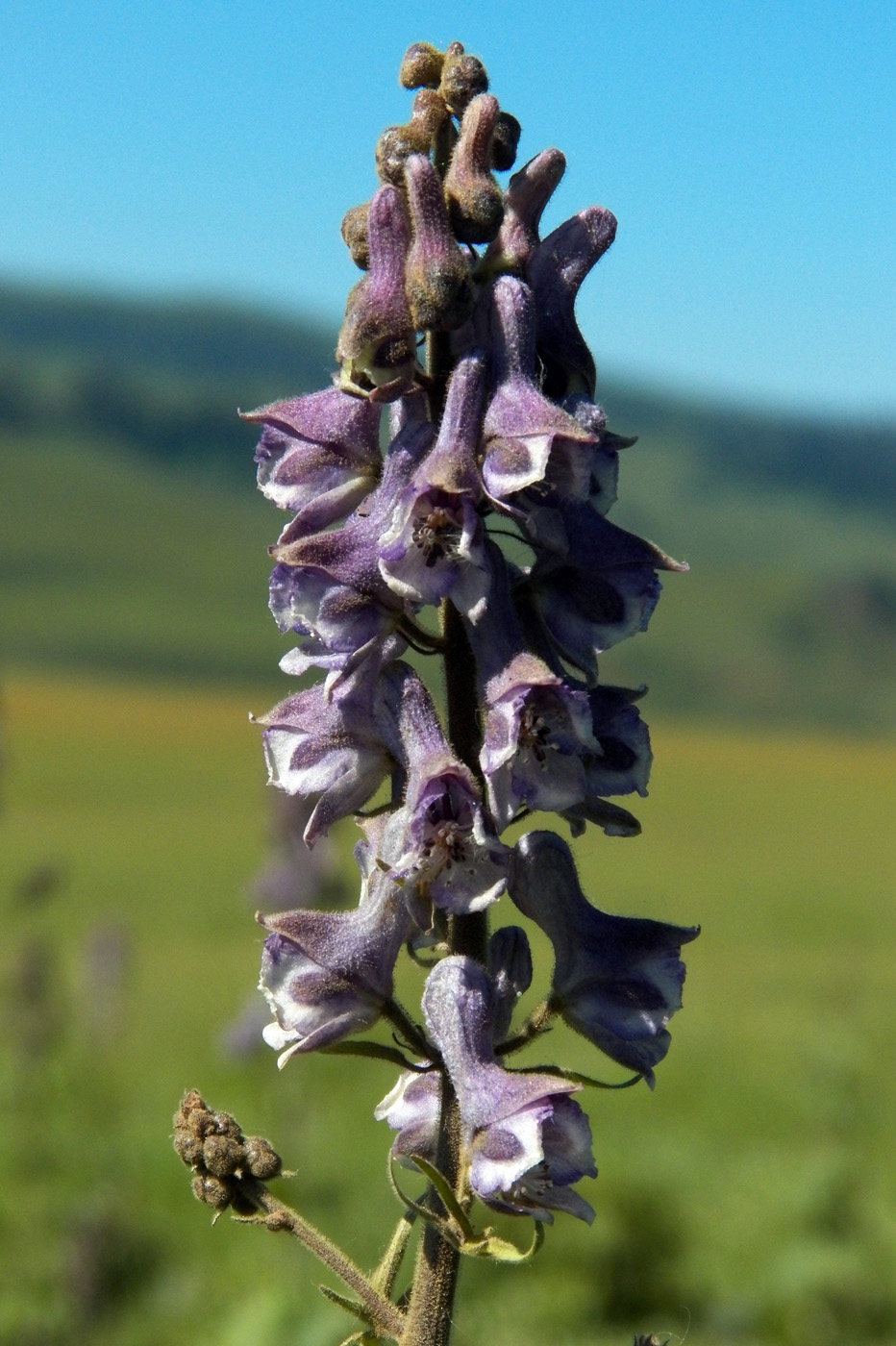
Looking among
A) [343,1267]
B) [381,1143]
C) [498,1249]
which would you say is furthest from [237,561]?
[498,1249]

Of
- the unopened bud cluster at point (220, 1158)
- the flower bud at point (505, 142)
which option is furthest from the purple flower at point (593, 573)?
the unopened bud cluster at point (220, 1158)

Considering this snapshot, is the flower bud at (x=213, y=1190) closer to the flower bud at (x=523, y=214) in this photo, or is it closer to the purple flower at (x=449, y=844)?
Result: the purple flower at (x=449, y=844)

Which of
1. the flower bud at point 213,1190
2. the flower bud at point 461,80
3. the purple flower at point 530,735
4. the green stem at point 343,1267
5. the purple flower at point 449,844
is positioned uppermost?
the flower bud at point 461,80

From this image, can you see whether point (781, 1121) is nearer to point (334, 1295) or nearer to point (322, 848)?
point (322, 848)

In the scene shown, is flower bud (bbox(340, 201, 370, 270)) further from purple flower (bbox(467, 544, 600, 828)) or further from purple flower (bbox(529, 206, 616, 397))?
purple flower (bbox(467, 544, 600, 828))

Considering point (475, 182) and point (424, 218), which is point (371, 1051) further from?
point (475, 182)

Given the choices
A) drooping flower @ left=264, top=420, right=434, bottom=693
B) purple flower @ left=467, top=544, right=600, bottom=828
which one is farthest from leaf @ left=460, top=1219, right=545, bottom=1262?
drooping flower @ left=264, top=420, right=434, bottom=693

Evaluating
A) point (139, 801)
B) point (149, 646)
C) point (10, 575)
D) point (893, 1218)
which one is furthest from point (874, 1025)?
point (10, 575)
